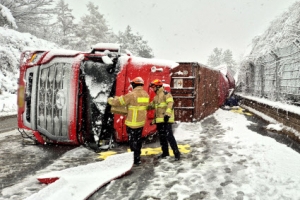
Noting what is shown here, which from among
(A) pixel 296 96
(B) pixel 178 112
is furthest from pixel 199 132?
(A) pixel 296 96

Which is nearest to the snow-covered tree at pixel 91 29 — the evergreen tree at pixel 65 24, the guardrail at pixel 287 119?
the evergreen tree at pixel 65 24

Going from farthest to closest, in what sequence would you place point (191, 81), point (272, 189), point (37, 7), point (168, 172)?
1. point (37, 7)
2. point (191, 81)
3. point (168, 172)
4. point (272, 189)

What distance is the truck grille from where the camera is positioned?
6.48 meters

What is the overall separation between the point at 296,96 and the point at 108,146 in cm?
592

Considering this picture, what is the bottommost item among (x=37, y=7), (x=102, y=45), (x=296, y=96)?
(x=296, y=96)

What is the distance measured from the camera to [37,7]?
26031 mm

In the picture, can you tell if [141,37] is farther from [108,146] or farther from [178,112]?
[108,146]

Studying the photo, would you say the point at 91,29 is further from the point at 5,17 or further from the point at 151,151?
the point at 151,151

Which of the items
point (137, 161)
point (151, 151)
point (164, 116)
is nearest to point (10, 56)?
point (151, 151)

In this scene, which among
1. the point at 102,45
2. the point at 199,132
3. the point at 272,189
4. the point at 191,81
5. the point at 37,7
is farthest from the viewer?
the point at 37,7

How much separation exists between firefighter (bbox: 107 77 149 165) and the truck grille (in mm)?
1390

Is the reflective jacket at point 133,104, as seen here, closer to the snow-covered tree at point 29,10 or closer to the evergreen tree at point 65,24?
the snow-covered tree at point 29,10

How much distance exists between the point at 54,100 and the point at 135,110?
2083 mm

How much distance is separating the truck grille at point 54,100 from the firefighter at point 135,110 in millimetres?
1390
